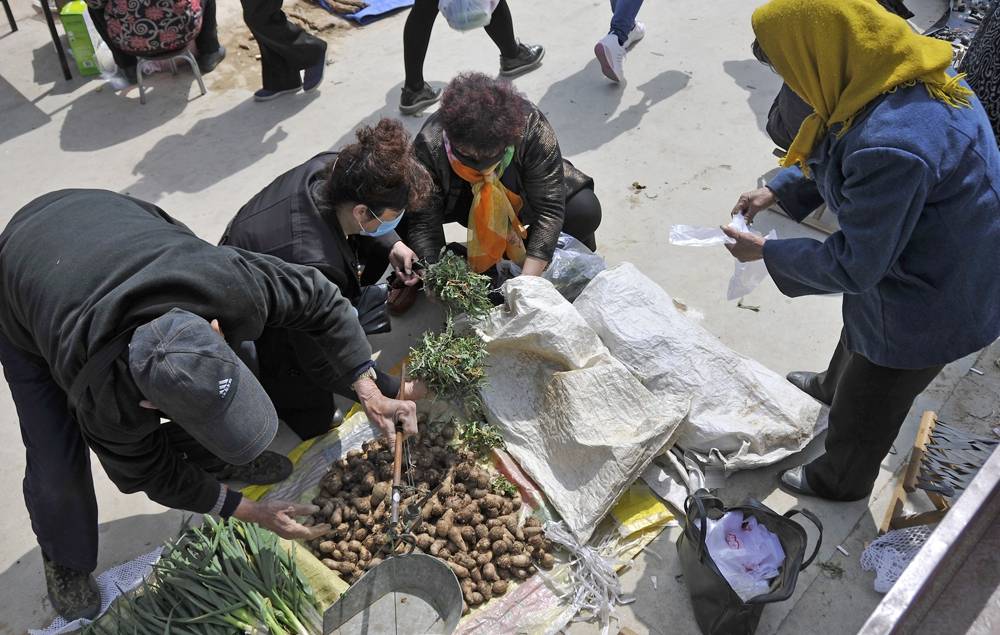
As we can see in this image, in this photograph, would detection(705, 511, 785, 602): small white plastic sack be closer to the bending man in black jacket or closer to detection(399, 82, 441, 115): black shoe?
the bending man in black jacket

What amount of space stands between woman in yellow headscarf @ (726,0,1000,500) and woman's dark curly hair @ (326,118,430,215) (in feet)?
4.04

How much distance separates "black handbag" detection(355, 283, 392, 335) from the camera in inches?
132

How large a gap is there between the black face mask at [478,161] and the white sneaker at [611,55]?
7.17ft

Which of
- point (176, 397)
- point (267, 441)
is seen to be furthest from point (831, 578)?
point (176, 397)

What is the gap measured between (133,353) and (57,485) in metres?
1.07

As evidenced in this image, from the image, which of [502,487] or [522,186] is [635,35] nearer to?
[522,186]

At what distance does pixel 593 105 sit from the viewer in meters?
5.15

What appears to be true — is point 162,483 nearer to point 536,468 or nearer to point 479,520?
point 479,520

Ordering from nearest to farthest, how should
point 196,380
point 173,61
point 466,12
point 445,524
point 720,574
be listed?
point 196,380 → point 720,574 → point 445,524 → point 466,12 → point 173,61

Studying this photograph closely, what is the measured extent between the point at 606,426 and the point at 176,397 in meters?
1.61

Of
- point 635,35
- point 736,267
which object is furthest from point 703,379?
point 635,35

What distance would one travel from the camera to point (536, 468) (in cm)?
293

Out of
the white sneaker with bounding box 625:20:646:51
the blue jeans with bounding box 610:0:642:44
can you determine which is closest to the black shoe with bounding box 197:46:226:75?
the blue jeans with bounding box 610:0:642:44

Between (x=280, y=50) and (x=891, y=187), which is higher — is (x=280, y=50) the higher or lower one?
the lower one
